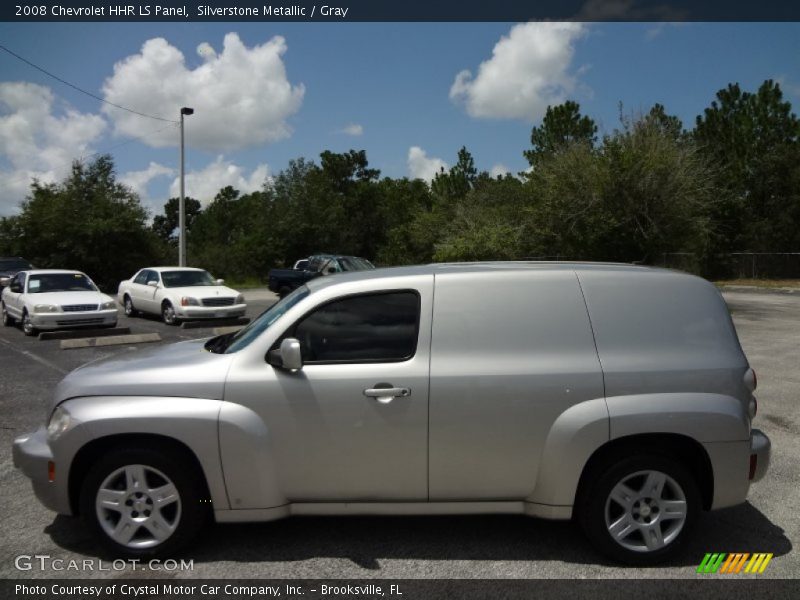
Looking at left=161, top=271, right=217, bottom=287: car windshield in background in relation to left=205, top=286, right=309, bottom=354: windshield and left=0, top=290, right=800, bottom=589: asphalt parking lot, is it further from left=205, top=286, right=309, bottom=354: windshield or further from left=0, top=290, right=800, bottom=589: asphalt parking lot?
left=205, top=286, right=309, bottom=354: windshield

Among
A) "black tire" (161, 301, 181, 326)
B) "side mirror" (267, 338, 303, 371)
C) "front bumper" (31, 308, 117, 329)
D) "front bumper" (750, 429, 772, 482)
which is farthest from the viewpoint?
"black tire" (161, 301, 181, 326)

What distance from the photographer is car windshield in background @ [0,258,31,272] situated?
29.1m

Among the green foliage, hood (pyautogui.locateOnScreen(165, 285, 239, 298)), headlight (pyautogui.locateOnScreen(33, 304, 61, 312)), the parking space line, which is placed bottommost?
the parking space line

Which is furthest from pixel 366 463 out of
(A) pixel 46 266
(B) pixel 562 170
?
(A) pixel 46 266

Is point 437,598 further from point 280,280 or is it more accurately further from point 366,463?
point 280,280

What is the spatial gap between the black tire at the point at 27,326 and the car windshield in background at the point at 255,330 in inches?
449

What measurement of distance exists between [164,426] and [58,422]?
0.68 meters

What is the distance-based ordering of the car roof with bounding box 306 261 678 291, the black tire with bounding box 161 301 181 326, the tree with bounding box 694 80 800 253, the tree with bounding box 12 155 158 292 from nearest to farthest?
the car roof with bounding box 306 261 678 291, the black tire with bounding box 161 301 181 326, the tree with bounding box 12 155 158 292, the tree with bounding box 694 80 800 253

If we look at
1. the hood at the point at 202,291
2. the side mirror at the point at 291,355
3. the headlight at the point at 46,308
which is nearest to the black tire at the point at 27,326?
the headlight at the point at 46,308

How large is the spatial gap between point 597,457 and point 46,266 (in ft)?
120

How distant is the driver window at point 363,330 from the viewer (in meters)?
3.89

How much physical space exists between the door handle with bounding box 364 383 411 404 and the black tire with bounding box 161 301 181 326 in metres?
13.5

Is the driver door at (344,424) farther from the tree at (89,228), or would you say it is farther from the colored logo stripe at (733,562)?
the tree at (89,228)

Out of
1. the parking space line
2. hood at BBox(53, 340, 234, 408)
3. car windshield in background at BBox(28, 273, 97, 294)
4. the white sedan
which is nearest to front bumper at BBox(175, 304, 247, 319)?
the white sedan
